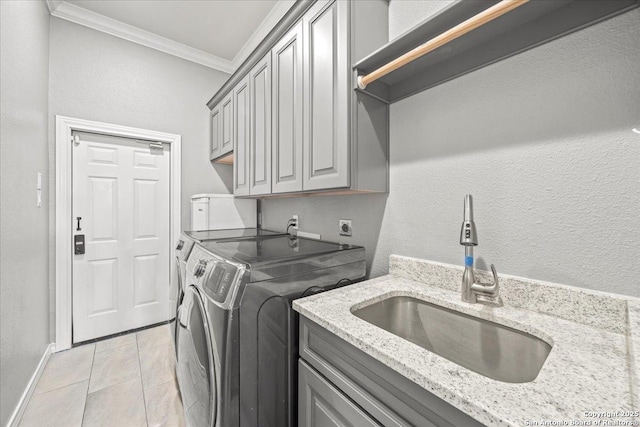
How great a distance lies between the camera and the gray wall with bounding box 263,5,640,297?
0.77m

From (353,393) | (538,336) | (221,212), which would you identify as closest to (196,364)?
(353,393)

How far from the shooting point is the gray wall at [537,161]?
0.77m

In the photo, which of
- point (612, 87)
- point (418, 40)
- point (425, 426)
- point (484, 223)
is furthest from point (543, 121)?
point (425, 426)

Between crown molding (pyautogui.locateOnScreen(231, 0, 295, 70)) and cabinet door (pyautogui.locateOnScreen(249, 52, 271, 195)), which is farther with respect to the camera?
crown molding (pyautogui.locateOnScreen(231, 0, 295, 70))

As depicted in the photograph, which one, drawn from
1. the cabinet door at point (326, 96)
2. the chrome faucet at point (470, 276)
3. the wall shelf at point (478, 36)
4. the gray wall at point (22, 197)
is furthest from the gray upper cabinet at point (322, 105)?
the gray wall at point (22, 197)

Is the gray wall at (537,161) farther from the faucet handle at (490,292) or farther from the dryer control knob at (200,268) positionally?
the dryer control knob at (200,268)

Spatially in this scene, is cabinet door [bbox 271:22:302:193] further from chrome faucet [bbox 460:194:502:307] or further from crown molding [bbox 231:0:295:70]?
chrome faucet [bbox 460:194:502:307]

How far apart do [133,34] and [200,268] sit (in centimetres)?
265

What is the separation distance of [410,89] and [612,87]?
2.33 feet

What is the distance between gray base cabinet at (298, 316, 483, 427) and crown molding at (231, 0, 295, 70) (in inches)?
90.3

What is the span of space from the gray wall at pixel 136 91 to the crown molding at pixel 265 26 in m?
0.42

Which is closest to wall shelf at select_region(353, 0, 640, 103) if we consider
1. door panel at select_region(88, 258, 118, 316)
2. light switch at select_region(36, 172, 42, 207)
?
light switch at select_region(36, 172, 42, 207)

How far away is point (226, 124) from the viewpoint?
2.48 metres

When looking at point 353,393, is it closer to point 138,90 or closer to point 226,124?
point 226,124
